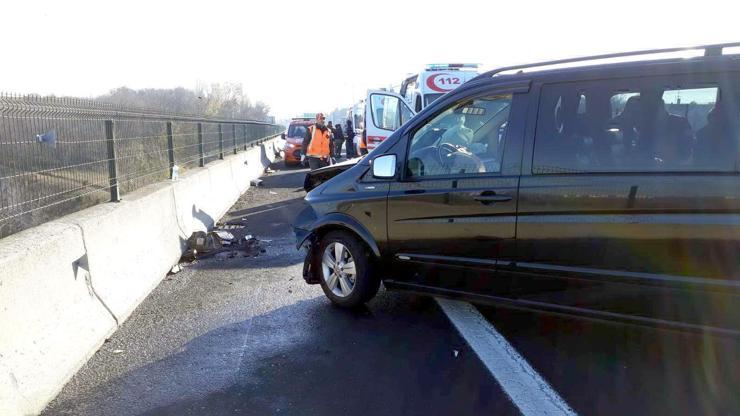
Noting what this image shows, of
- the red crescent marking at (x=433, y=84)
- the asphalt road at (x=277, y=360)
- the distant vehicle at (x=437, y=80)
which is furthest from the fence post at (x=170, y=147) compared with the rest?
the red crescent marking at (x=433, y=84)

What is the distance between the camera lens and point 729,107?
3.24 metres

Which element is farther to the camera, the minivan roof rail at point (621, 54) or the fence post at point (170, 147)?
the fence post at point (170, 147)

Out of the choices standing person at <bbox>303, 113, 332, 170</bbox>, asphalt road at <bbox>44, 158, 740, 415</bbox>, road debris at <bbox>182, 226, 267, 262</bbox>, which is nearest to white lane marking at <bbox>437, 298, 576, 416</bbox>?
asphalt road at <bbox>44, 158, 740, 415</bbox>

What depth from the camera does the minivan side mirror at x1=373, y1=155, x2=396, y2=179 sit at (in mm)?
4648

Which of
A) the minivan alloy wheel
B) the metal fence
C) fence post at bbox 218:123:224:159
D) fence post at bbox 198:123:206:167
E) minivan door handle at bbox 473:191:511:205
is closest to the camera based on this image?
minivan door handle at bbox 473:191:511:205

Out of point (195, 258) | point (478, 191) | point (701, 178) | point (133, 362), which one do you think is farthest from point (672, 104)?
point (195, 258)

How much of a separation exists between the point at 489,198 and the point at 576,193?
2.07 feet

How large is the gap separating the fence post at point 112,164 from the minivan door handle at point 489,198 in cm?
394

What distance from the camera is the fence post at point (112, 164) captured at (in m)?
5.85

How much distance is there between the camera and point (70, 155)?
17.1 ft

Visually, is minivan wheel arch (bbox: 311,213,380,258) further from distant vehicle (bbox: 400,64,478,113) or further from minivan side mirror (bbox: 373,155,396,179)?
distant vehicle (bbox: 400,64,478,113)

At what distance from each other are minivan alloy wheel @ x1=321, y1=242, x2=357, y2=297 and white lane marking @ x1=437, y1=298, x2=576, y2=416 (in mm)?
929

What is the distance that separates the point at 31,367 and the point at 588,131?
394 centimetres

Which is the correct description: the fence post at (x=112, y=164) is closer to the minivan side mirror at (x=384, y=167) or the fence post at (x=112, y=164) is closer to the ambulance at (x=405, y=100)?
the minivan side mirror at (x=384, y=167)
